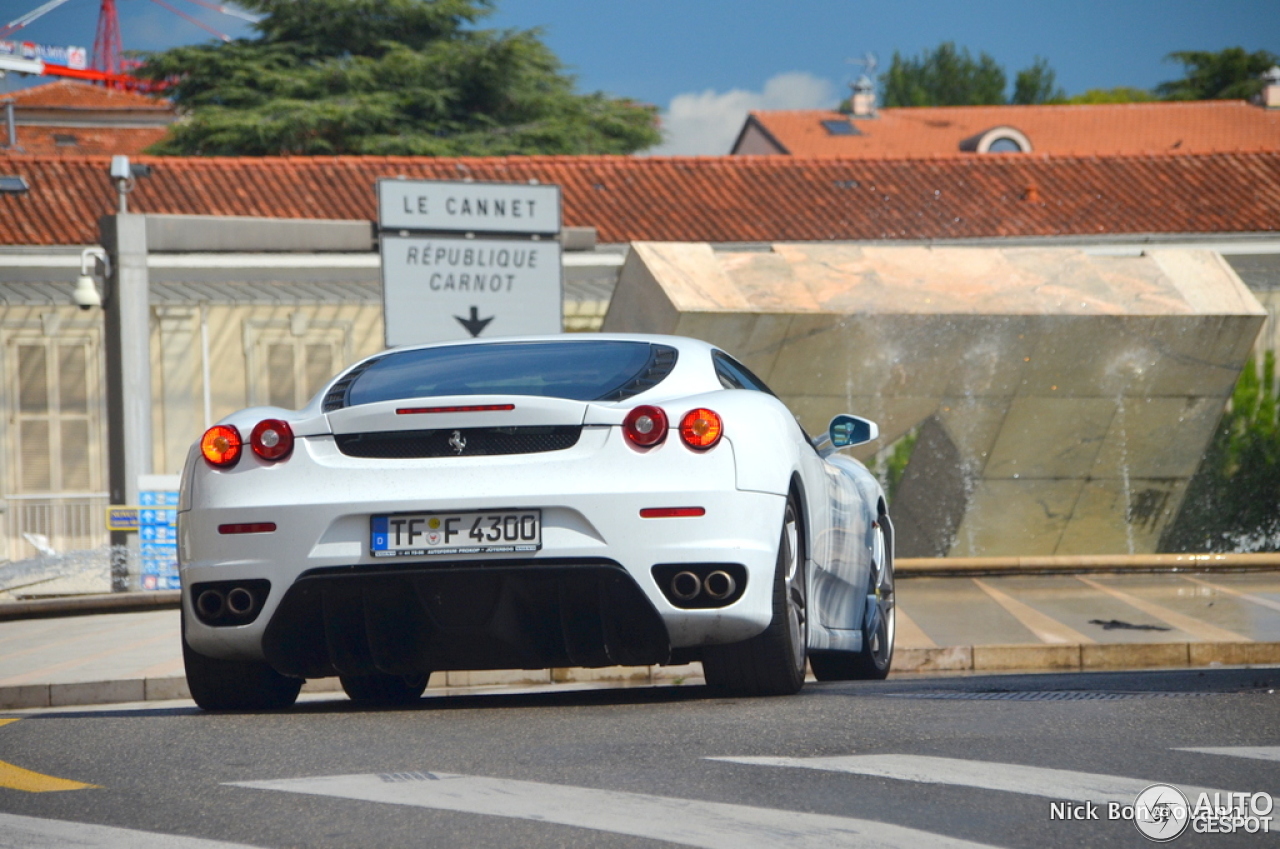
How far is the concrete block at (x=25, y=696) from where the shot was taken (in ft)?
27.4

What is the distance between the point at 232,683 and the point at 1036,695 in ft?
8.83

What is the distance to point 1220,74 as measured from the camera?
65.5m

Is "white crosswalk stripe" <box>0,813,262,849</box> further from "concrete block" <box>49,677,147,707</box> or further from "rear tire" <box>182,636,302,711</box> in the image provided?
"concrete block" <box>49,677,147,707</box>

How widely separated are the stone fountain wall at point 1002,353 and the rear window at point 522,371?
6187 mm

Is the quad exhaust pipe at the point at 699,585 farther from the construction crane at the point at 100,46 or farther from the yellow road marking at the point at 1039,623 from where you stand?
the construction crane at the point at 100,46

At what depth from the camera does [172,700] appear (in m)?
8.34

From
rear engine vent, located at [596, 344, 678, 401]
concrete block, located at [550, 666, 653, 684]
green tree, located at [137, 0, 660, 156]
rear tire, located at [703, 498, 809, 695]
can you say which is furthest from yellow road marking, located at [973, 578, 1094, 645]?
green tree, located at [137, 0, 660, 156]

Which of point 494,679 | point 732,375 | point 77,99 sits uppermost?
point 77,99

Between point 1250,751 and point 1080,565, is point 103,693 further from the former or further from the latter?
point 1080,565

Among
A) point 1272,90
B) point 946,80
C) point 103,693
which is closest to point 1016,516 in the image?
point 103,693

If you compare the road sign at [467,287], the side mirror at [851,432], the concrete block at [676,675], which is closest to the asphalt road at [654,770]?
the side mirror at [851,432]

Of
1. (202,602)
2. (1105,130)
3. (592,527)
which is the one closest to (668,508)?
(592,527)

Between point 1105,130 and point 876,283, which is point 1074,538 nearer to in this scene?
point 876,283

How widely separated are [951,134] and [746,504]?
52.6 m
